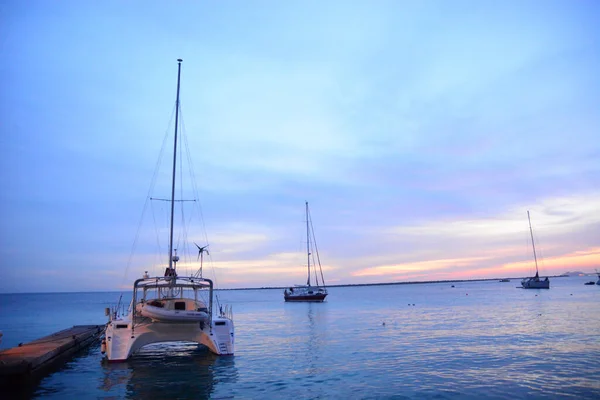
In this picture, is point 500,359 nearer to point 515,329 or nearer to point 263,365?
point 263,365

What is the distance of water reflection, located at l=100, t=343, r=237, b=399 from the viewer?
15906 millimetres

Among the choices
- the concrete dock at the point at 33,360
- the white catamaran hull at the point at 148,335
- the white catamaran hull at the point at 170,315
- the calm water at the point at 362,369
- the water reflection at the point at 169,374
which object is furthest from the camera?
the white catamaran hull at the point at 148,335

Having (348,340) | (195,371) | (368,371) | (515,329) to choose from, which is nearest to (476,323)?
(515,329)

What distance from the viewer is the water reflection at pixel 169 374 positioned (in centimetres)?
1591

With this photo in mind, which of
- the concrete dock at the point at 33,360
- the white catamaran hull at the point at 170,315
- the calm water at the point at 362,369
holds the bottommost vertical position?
the calm water at the point at 362,369

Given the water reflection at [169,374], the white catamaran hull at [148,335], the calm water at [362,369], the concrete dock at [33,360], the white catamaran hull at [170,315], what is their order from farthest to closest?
the white catamaran hull at [148,335] → the white catamaran hull at [170,315] → the concrete dock at [33,360] → the water reflection at [169,374] → the calm water at [362,369]

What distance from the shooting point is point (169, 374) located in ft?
62.2

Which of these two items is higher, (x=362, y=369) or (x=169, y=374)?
(x=169, y=374)

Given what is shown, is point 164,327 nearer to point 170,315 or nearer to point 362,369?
point 170,315

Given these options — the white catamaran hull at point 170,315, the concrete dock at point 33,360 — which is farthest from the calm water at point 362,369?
the white catamaran hull at point 170,315

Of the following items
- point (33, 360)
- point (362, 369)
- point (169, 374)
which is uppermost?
point (33, 360)

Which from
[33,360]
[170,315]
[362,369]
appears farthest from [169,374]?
[362,369]

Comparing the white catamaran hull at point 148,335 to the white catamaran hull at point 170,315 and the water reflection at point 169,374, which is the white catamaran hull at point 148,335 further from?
the white catamaran hull at point 170,315

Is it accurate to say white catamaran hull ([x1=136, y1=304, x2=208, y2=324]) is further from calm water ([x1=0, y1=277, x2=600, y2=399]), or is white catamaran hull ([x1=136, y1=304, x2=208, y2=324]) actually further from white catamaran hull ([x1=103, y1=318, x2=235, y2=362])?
calm water ([x1=0, y1=277, x2=600, y2=399])
